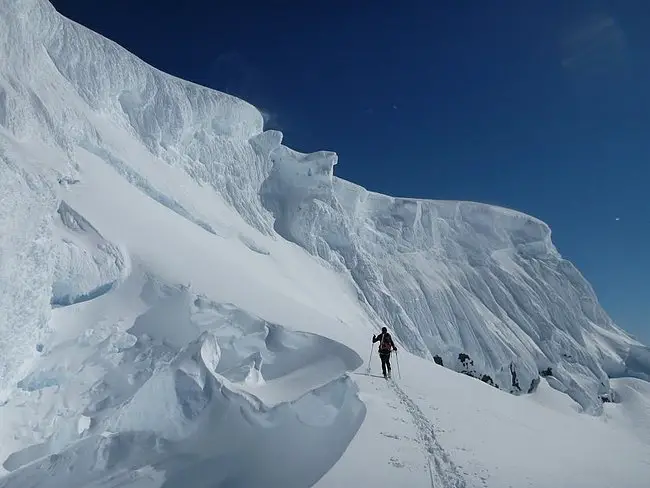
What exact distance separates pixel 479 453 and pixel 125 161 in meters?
20.1

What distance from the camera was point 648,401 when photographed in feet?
123

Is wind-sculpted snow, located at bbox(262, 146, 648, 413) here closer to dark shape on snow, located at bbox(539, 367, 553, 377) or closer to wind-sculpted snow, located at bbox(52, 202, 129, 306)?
dark shape on snow, located at bbox(539, 367, 553, 377)

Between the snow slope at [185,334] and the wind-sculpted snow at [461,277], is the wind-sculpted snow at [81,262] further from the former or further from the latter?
the wind-sculpted snow at [461,277]

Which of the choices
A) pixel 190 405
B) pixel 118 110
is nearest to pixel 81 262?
pixel 190 405

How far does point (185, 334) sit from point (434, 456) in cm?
863

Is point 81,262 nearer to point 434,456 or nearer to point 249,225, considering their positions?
point 434,456

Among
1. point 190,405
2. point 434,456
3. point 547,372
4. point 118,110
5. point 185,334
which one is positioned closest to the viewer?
point 434,456

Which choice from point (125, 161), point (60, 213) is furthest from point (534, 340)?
point (60, 213)

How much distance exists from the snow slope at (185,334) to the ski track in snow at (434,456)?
0.05 metres

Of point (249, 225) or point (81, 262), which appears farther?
point (249, 225)

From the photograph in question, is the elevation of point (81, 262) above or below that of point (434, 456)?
above

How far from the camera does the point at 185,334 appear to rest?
1504cm

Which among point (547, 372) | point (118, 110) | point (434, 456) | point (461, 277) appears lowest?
point (434, 456)

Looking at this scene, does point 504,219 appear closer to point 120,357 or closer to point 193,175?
point 193,175
